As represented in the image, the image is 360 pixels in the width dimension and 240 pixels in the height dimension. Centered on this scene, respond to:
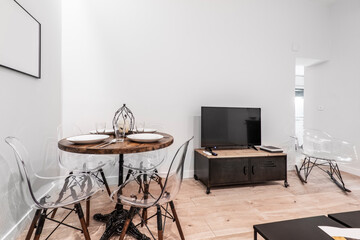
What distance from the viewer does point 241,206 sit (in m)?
2.10

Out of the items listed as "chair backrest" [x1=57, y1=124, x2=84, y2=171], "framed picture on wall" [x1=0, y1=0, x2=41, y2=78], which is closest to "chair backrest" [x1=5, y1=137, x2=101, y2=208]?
"chair backrest" [x1=57, y1=124, x2=84, y2=171]

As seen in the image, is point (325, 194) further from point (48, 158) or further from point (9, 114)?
point (9, 114)

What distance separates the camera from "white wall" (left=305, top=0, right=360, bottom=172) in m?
3.17

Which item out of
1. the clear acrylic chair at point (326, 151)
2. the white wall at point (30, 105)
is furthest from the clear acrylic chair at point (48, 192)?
the clear acrylic chair at point (326, 151)

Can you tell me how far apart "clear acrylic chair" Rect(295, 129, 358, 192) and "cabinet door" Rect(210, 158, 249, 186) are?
1.04 meters

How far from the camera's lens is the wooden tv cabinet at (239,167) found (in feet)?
8.05

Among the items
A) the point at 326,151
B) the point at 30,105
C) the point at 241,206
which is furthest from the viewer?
the point at 326,151

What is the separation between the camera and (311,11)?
11.3ft

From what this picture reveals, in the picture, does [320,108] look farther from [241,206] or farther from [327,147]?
[241,206]

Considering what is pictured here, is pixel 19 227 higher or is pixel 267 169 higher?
pixel 267 169

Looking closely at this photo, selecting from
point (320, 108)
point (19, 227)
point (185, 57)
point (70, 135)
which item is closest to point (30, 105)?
point (70, 135)

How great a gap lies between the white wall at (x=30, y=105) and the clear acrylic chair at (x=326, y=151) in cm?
350

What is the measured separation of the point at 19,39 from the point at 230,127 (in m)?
2.62

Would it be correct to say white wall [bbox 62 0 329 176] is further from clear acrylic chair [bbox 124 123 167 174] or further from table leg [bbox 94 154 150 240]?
table leg [bbox 94 154 150 240]
